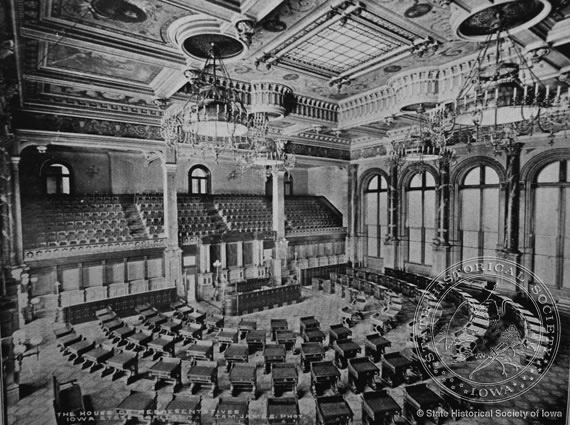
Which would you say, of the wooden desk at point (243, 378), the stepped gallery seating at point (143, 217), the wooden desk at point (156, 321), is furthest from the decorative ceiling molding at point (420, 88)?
A: the wooden desk at point (156, 321)

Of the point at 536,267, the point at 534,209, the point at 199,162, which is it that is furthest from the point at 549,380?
the point at 199,162

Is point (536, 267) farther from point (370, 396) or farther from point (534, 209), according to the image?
point (370, 396)

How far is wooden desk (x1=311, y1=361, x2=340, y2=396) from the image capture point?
530cm

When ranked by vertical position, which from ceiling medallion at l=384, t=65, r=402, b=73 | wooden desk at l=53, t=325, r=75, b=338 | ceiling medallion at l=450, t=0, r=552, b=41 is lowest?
wooden desk at l=53, t=325, r=75, b=338

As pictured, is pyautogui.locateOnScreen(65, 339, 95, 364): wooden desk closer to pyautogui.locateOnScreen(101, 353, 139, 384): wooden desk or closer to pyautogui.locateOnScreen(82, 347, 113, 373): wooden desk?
pyautogui.locateOnScreen(82, 347, 113, 373): wooden desk

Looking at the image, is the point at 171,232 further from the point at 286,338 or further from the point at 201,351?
the point at 286,338

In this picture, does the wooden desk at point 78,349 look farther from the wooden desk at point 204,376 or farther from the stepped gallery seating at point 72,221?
the stepped gallery seating at point 72,221

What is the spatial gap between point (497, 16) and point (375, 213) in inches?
450

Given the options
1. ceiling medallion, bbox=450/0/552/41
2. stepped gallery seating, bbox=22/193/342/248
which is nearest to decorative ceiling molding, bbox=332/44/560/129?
ceiling medallion, bbox=450/0/552/41

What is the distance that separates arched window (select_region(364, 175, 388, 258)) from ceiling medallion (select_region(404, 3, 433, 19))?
1017 cm

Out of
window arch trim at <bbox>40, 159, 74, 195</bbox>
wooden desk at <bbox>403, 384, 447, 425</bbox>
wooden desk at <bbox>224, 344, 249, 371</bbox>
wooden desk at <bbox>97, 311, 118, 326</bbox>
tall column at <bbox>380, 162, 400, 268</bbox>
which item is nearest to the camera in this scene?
wooden desk at <bbox>403, 384, 447, 425</bbox>

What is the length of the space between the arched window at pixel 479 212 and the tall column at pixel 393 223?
2.59m

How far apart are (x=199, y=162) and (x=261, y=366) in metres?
10.7

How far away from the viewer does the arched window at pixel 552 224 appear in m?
9.30
